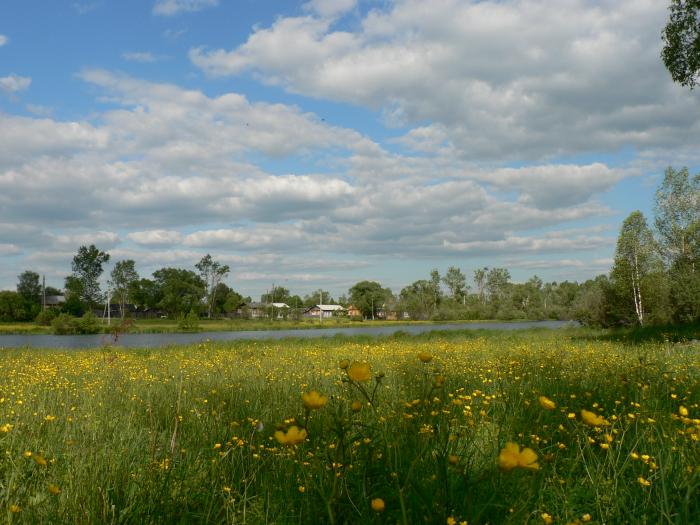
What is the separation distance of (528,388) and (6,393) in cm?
643

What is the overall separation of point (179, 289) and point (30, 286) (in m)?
25.9

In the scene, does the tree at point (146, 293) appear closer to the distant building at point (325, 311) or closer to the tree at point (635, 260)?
the distant building at point (325, 311)

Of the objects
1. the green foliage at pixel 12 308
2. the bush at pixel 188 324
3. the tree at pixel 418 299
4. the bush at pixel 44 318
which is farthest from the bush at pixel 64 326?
the tree at pixel 418 299

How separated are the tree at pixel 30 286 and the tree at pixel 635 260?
91.1 metres

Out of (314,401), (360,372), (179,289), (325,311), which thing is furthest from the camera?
(325,311)

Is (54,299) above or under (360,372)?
above

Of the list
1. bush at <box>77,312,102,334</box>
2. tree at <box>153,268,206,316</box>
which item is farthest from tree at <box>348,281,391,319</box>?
bush at <box>77,312,102,334</box>

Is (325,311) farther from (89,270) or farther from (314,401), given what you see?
(314,401)

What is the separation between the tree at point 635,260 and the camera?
113 feet

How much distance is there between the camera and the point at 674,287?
3062cm

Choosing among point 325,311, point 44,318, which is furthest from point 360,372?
point 325,311

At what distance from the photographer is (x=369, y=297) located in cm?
12256

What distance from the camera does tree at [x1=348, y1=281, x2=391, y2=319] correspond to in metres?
122

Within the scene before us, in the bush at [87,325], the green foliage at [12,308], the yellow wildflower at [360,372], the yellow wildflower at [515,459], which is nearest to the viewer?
the yellow wildflower at [515,459]
